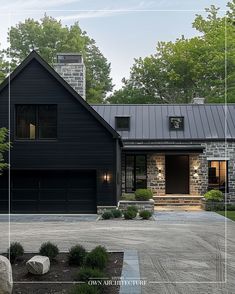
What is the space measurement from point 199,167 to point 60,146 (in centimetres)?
974

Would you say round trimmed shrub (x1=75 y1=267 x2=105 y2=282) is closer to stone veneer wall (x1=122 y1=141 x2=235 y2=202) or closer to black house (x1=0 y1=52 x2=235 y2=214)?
black house (x1=0 y1=52 x2=235 y2=214)

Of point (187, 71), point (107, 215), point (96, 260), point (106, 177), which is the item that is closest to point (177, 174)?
point (106, 177)

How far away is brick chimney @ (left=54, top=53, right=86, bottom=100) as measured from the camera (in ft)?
82.5

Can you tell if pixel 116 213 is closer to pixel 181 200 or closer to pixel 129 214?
pixel 129 214

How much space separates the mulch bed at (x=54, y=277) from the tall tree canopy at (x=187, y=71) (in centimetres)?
2692

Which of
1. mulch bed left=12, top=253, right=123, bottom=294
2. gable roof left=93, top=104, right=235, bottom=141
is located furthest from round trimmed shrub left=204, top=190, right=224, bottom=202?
mulch bed left=12, top=253, right=123, bottom=294

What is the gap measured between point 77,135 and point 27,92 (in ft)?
11.1

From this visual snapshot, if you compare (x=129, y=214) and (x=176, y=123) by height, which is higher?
(x=176, y=123)

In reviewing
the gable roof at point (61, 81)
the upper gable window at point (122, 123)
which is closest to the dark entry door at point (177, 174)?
the upper gable window at point (122, 123)

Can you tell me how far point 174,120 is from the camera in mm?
28234

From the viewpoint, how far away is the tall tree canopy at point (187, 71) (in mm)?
34875

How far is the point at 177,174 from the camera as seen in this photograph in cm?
2806

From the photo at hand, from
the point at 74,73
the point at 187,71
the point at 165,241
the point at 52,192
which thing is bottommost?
the point at 165,241

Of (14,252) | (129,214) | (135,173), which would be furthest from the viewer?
(135,173)
